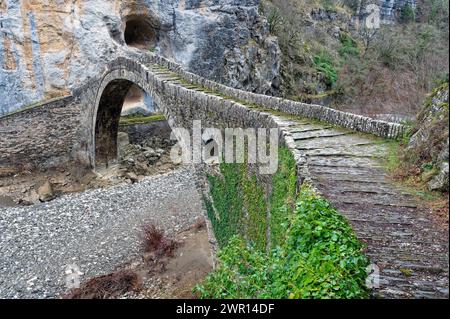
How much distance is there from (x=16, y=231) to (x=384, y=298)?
40.1 feet

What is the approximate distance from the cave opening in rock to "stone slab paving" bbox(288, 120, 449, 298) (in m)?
18.3

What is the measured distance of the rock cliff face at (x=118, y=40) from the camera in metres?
18.3

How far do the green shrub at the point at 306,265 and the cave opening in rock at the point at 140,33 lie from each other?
20.3m

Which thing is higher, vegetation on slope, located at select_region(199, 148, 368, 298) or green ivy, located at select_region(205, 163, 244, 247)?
vegetation on slope, located at select_region(199, 148, 368, 298)

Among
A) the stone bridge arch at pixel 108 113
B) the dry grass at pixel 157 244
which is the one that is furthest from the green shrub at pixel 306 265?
the stone bridge arch at pixel 108 113

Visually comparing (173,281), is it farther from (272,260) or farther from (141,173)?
(141,173)

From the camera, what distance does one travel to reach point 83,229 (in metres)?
12.4

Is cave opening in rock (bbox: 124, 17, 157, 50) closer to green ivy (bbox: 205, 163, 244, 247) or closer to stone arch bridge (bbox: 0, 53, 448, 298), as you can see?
stone arch bridge (bbox: 0, 53, 448, 298)

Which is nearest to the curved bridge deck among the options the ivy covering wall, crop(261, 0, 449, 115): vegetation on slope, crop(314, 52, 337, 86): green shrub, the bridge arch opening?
the ivy covering wall

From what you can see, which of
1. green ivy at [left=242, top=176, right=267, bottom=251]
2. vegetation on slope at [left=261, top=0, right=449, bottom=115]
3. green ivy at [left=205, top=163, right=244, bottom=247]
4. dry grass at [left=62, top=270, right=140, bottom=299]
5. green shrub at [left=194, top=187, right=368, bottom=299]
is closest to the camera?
green shrub at [left=194, top=187, right=368, bottom=299]

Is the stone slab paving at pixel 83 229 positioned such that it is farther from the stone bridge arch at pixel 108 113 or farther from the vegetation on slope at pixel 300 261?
the vegetation on slope at pixel 300 261

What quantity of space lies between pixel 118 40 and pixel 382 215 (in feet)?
64.2

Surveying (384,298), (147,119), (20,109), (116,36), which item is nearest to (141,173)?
(147,119)

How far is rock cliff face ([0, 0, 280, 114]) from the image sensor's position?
1834cm
